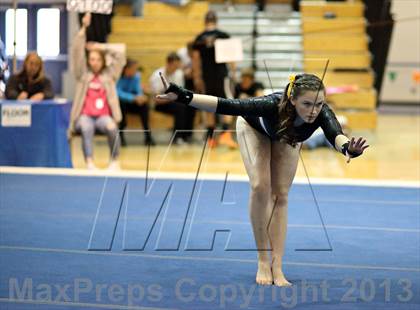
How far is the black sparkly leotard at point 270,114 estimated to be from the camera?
4234 millimetres

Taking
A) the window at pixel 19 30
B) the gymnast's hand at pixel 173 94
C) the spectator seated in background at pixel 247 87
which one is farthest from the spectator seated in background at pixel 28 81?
the gymnast's hand at pixel 173 94

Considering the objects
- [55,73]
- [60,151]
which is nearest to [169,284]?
[60,151]

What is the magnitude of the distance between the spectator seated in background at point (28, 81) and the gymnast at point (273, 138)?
15.4 feet

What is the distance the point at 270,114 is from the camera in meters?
4.32

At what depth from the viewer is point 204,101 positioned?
13.8 feet

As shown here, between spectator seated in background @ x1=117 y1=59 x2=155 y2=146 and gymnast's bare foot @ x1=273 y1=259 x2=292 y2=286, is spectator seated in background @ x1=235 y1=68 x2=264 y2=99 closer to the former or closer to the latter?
spectator seated in background @ x1=117 y1=59 x2=155 y2=146

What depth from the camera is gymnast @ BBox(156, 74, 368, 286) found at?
4219 mm

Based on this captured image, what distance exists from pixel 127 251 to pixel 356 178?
4061 mm

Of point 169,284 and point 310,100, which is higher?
point 310,100

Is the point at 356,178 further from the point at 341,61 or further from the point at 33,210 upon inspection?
the point at 341,61

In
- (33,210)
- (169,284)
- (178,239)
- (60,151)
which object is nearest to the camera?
(169,284)

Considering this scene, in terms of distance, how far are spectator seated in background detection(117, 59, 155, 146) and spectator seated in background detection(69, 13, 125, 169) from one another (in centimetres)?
221

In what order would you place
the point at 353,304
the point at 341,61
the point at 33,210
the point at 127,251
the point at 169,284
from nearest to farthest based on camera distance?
the point at 353,304
the point at 169,284
the point at 127,251
the point at 33,210
the point at 341,61

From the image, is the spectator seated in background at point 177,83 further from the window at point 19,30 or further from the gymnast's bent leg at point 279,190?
the gymnast's bent leg at point 279,190
